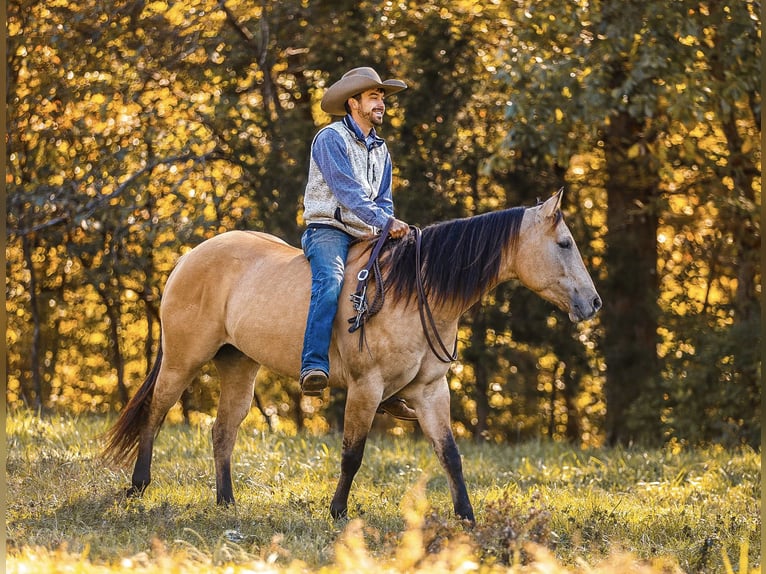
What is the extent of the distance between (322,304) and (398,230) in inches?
24.1

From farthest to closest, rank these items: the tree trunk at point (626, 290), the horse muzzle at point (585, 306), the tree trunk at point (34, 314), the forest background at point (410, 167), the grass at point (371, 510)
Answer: the tree trunk at point (34, 314) < the tree trunk at point (626, 290) < the forest background at point (410, 167) < the horse muzzle at point (585, 306) < the grass at point (371, 510)

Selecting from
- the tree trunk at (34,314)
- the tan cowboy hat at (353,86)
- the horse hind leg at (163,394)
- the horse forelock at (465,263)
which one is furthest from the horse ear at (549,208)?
the tree trunk at (34,314)

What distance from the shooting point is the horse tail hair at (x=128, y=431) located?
7.03m

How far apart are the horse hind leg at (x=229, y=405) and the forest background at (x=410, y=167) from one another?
4.58 meters

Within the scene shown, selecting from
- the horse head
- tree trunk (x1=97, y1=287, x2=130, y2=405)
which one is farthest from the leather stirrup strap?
tree trunk (x1=97, y1=287, x2=130, y2=405)

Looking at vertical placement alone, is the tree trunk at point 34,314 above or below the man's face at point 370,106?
below

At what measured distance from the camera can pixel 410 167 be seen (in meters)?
12.3

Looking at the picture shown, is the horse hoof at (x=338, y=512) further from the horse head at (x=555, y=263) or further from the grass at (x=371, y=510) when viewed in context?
the horse head at (x=555, y=263)

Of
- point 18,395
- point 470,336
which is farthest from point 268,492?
point 18,395

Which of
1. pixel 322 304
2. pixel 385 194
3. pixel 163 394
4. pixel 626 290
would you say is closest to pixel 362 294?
pixel 322 304

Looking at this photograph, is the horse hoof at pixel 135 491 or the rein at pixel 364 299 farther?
the horse hoof at pixel 135 491

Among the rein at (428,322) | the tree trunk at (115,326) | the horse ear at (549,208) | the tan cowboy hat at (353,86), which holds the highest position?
the tan cowboy hat at (353,86)

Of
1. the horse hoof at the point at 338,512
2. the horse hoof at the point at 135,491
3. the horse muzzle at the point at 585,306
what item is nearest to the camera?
the horse muzzle at the point at 585,306

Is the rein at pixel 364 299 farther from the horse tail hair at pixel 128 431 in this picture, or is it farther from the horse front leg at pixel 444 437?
the horse tail hair at pixel 128 431
